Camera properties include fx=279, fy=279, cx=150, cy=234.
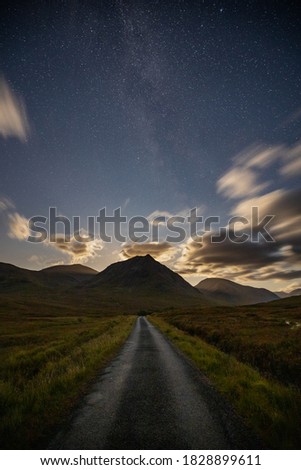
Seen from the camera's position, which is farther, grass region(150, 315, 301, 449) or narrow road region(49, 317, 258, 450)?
A: grass region(150, 315, 301, 449)

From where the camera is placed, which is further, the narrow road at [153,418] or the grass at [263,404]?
the grass at [263,404]

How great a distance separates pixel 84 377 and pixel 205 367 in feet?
19.6

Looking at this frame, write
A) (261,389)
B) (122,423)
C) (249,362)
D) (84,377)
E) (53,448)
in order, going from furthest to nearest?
(249,362) → (84,377) → (261,389) → (122,423) → (53,448)

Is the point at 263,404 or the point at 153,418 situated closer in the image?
the point at 153,418

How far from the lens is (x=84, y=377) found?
12.2m

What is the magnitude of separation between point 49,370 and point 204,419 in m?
9.12

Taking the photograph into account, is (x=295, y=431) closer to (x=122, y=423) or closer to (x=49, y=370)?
(x=122, y=423)

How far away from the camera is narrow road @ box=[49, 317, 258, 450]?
6020 millimetres

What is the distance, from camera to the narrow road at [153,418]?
19.7 feet

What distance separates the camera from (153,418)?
7363 mm

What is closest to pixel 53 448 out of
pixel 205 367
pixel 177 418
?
pixel 177 418

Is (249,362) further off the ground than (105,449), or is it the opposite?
(105,449)
